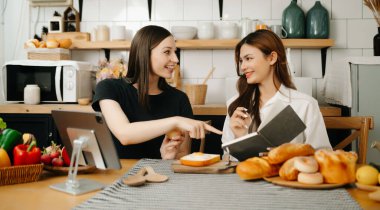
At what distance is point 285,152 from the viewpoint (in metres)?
1.28

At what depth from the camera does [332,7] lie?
146 inches

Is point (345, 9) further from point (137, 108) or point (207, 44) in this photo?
point (137, 108)

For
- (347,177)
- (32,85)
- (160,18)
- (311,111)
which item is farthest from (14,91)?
(347,177)

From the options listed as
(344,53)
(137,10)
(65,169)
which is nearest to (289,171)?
(65,169)

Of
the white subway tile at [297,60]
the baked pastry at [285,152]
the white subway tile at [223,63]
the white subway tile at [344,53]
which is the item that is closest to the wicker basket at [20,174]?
the baked pastry at [285,152]

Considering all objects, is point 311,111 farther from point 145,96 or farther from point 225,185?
point 225,185

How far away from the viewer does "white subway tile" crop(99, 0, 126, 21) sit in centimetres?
393

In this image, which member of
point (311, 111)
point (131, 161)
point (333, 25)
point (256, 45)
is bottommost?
point (131, 161)

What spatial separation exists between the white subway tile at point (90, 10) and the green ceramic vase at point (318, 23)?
1961 mm

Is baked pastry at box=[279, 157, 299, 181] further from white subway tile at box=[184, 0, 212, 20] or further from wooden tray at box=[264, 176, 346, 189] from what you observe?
white subway tile at box=[184, 0, 212, 20]

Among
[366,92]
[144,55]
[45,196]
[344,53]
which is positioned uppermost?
[344,53]

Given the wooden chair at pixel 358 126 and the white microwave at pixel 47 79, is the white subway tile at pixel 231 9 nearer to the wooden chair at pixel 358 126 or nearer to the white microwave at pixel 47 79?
the white microwave at pixel 47 79

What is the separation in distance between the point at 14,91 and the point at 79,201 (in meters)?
2.70

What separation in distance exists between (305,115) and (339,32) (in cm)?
186
